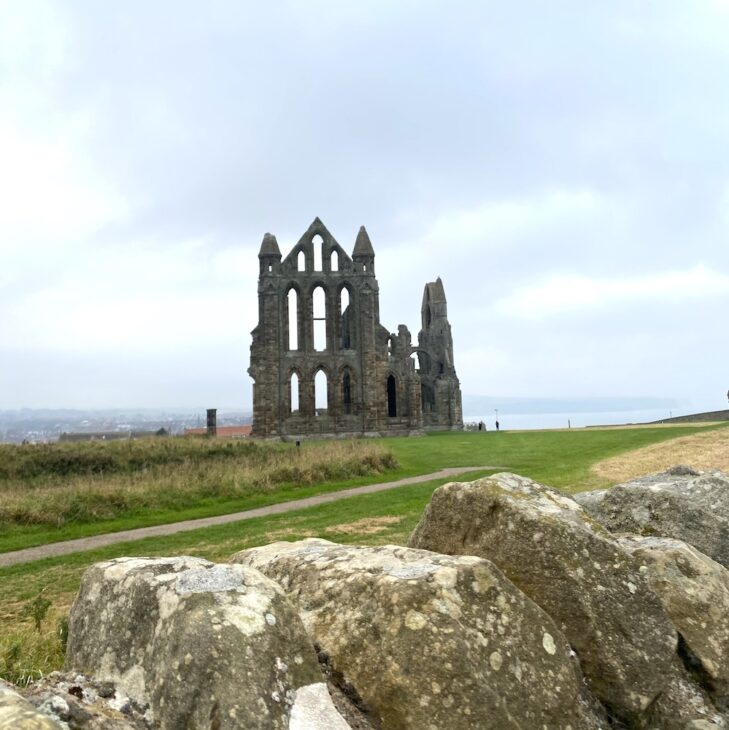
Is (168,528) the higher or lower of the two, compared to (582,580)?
lower

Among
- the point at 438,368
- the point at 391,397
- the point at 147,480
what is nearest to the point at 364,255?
the point at 391,397

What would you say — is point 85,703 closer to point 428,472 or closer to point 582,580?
point 582,580

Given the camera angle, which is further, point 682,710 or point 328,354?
point 328,354

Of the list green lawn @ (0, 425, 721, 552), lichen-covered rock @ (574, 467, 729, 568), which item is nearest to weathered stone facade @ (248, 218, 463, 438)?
green lawn @ (0, 425, 721, 552)

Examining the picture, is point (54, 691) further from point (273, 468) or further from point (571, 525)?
point (273, 468)

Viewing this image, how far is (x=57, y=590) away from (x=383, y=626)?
6.90 m

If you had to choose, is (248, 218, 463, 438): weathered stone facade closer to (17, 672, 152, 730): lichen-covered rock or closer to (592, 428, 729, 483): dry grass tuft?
(592, 428, 729, 483): dry grass tuft

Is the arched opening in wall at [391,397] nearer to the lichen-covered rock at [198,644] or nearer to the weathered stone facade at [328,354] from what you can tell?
the weathered stone facade at [328,354]

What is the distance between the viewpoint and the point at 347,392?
53.3 metres

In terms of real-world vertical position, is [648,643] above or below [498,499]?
below

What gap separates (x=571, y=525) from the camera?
4.03 meters

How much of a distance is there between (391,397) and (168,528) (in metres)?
43.9

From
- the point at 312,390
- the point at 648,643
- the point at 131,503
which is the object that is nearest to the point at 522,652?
the point at 648,643

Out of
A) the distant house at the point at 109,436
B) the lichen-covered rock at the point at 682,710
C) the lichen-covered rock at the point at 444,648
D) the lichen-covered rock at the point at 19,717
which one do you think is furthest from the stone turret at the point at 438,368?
the lichen-covered rock at the point at 19,717
